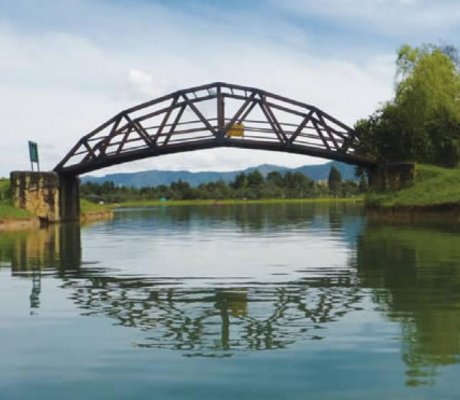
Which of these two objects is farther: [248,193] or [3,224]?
[248,193]

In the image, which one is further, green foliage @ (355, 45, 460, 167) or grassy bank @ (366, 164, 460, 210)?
green foliage @ (355, 45, 460, 167)

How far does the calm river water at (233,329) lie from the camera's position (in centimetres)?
838

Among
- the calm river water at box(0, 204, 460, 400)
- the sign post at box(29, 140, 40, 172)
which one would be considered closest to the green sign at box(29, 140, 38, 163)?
the sign post at box(29, 140, 40, 172)

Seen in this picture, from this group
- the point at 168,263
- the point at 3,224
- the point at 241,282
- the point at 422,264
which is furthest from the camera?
the point at 3,224

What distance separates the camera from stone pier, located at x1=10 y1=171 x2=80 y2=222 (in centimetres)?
5588

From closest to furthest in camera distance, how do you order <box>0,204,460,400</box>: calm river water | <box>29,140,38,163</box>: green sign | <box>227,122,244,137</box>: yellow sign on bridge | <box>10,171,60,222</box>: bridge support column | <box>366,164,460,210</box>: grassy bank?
<box>0,204,460,400</box>: calm river water < <box>366,164,460,210</box>: grassy bank < <box>10,171,60,222</box>: bridge support column < <box>227,122,244,137</box>: yellow sign on bridge < <box>29,140,38,163</box>: green sign

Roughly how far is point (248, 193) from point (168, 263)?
170 meters

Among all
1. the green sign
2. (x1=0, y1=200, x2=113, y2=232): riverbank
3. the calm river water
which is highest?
the green sign

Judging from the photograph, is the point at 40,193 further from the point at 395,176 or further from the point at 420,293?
the point at 420,293

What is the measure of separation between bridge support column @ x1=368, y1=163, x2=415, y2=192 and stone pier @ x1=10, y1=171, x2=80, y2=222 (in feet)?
84.6

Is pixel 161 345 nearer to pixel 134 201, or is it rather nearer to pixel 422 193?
pixel 422 193

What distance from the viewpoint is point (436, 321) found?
11719mm

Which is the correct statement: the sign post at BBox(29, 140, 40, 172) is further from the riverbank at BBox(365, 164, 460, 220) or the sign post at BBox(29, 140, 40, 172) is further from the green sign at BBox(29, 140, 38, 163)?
the riverbank at BBox(365, 164, 460, 220)

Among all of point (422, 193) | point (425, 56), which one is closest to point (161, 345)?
point (422, 193)
